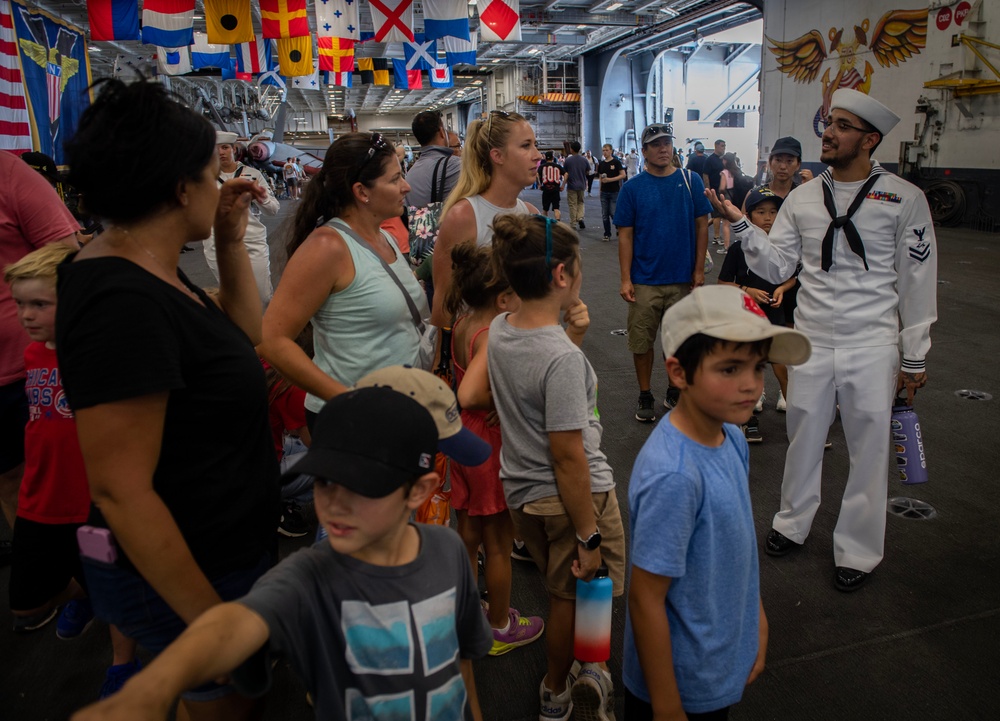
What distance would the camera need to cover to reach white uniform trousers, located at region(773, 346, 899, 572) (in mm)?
2836

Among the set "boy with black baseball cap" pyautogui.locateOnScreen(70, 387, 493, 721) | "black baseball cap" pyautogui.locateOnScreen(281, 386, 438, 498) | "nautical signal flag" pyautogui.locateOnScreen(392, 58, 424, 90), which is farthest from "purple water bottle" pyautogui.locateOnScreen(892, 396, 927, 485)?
"nautical signal flag" pyautogui.locateOnScreen(392, 58, 424, 90)

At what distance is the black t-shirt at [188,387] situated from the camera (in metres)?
1.10

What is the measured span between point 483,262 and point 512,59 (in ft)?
103

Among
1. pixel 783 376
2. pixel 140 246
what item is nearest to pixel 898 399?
pixel 783 376

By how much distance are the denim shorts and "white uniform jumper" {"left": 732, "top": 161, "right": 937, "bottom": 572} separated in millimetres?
2537

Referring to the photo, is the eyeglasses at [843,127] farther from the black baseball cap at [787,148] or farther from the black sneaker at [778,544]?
the black baseball cap at [787,148]

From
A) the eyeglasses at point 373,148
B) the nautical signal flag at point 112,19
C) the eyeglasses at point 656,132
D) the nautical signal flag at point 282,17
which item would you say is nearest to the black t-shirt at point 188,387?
the eyeglasses at point 373,148

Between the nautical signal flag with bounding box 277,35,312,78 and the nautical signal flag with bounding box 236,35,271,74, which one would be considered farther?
the nautical signal flag with bounding box 236,35,271,74

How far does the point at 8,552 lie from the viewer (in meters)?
3.30

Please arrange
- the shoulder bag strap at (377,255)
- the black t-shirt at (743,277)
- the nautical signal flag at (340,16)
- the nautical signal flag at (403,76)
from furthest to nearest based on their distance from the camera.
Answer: the nautical signal flag at (403,76) → the nautical signal flag at (340,16) → the black t-shirt at (743,277) → the shoulder bag strap at (377,255)

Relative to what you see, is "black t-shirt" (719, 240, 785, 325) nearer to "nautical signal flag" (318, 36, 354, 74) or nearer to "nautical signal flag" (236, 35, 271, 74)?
"nautical signal flag" (318, 36, 354, 74)

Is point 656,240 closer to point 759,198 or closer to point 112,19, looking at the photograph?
point 759,198

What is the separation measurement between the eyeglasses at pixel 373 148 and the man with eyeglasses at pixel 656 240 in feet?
8.41

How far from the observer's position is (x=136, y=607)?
1.27 m
